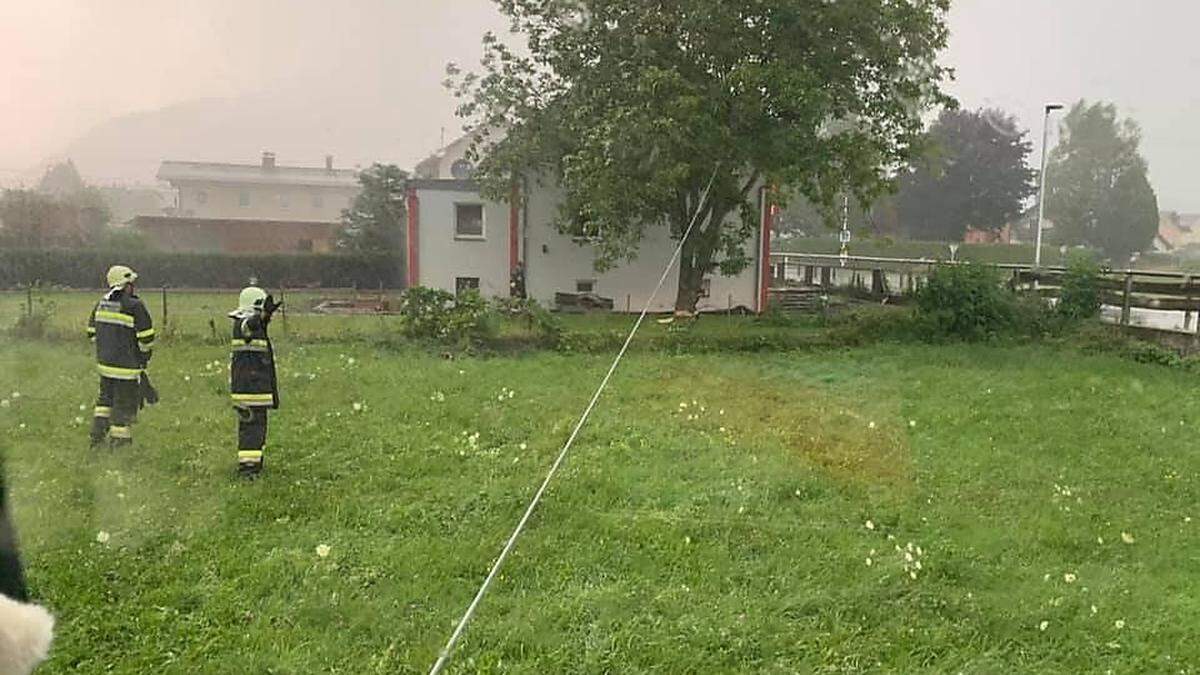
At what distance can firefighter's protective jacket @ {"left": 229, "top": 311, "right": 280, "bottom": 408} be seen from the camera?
551 cm

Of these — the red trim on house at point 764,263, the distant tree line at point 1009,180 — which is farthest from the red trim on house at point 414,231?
the distant tree line at point 1009,180

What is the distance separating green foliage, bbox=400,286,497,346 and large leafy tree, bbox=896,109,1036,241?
29.4m

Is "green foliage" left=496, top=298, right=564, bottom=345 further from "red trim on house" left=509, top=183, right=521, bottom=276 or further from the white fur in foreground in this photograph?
the white fur in foreground

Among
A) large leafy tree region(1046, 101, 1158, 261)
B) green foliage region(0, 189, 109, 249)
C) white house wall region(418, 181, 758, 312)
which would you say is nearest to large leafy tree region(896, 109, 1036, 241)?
large leafy tree region(1046, 101, 1158, 261)

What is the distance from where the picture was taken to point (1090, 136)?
39625 millimetres

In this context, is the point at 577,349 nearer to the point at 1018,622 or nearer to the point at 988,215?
the point at 1018,622

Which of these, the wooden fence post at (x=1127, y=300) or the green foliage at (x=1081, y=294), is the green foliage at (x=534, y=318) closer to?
the green foliage at (x=1081, y=294)

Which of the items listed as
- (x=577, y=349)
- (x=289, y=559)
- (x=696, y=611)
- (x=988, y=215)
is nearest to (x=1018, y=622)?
(x=696, y=611)

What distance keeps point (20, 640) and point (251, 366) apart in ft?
14.8

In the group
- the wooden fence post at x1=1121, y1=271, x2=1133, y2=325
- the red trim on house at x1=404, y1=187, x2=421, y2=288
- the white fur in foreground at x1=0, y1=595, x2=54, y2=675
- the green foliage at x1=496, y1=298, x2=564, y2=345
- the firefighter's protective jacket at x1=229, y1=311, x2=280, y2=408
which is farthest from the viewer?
the red trim on house at x1=404, y1=187, x2=421, y2=288

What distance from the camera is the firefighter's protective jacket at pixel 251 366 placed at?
5.51 meters

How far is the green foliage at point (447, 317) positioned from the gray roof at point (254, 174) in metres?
19.4

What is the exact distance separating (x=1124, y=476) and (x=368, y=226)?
22.4 m

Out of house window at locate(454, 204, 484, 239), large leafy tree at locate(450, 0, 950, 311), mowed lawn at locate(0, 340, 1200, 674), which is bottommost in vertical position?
mowed lawn at locate(0, 340, 1200, 674)
